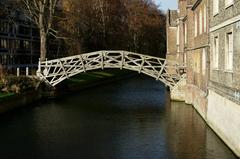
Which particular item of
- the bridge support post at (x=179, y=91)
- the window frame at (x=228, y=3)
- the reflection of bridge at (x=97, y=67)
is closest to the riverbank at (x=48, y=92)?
the reflection of bridge at (x=97, y=67)

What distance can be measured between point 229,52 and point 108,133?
6975 millimetres

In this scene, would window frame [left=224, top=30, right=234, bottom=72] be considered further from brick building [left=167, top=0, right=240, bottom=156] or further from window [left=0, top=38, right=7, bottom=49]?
window [left=0, top=38, right=7, bottom=49]

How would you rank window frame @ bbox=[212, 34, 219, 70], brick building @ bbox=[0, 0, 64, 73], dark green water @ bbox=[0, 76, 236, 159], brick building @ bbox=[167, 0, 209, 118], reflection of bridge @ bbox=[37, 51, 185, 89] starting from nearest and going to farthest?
1. dark green water @ bbox=[0, 76, 236, 159]
2. window frame @ bbox=[212, 34, 219, 70]
3. brick building @ bbox=[167, 0, 209, 118]
4. reflection of bridge @ bbox=[37, 51, 185, 89]
5. brick building @ bbox=[0, 0, 64, 73]

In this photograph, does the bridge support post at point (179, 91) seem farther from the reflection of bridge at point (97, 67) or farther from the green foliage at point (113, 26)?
the green foliage at point (113, 26)

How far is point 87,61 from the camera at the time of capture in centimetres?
3972

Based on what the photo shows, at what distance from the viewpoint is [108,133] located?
2292 centimetres

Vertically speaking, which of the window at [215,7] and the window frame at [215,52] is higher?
the window at [215,7]

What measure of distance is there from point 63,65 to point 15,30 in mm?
32525

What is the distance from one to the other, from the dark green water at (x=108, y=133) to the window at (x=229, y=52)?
3.20m

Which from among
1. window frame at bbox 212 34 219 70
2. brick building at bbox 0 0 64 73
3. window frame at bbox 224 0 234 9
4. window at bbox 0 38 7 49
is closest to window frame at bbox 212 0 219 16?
window frame at bbox 212 34 219 70

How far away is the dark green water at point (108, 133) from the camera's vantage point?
1845cm

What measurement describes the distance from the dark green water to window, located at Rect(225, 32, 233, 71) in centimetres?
320

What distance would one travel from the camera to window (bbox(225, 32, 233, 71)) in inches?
769

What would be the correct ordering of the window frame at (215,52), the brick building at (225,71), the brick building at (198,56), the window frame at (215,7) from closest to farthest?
the brick building at (225,71)
the window frame at (215,52)
the window frame at (215,7)
the brick building at (198,56)
